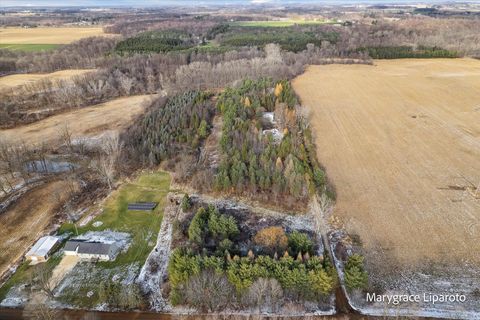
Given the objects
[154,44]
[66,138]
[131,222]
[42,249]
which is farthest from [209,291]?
[154,44]

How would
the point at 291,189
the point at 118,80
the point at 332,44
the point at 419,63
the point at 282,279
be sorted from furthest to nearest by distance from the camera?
the point at 332,44 < the point at 419,63 < the point at 118,80 < the point at 291,189 < the point at 282,279

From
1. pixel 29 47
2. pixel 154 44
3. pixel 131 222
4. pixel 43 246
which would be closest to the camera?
pixel 43 246

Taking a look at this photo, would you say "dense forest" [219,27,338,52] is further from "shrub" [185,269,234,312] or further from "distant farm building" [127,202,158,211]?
"shrub" [185,269,234,312]

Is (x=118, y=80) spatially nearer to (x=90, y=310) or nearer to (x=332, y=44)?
(x=90, y=310)

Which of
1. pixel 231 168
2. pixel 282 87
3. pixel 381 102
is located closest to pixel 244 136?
pixel 231 168

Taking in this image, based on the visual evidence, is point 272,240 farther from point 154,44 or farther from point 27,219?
point 154,44

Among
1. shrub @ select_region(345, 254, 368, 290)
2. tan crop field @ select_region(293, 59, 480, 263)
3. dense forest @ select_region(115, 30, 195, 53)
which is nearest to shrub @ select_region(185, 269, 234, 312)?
shrub @ select_region(345, 254, 368, 290)
